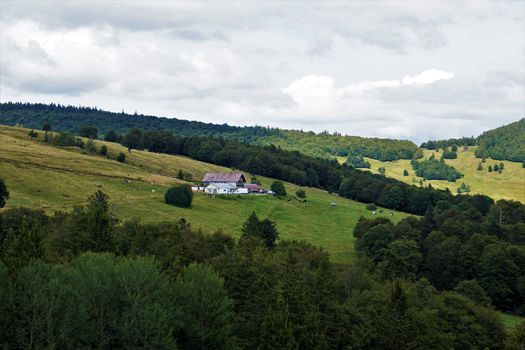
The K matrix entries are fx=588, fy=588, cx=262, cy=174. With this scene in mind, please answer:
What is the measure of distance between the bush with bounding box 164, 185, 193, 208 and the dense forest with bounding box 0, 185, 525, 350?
30551mm

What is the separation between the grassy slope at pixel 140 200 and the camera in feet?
407

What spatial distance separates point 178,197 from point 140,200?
8.76 meters

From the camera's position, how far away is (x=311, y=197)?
186750mm

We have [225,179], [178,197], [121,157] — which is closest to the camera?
[178,197]

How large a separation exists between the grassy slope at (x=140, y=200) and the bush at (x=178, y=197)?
6.56ft

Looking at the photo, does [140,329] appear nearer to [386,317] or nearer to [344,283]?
[386,317]

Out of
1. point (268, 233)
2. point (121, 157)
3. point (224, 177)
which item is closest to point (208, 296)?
point (268, 233)

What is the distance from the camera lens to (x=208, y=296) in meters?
52.2

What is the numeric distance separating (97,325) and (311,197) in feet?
474

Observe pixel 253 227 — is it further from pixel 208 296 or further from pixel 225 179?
pixel 225 179

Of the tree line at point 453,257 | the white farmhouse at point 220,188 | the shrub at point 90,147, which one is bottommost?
the tree line at point 453,257

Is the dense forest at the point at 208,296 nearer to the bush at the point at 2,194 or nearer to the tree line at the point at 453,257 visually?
the tree line at the point at 453,257

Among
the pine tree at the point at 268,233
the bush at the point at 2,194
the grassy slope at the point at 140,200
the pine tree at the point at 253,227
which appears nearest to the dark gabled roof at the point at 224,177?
the grassy slope at the point at 140,200

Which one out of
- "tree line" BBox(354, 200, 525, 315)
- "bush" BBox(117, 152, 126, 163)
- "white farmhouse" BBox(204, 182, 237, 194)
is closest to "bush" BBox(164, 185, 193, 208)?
"white farmhouse" BBox(204, 182, 237, 194)
